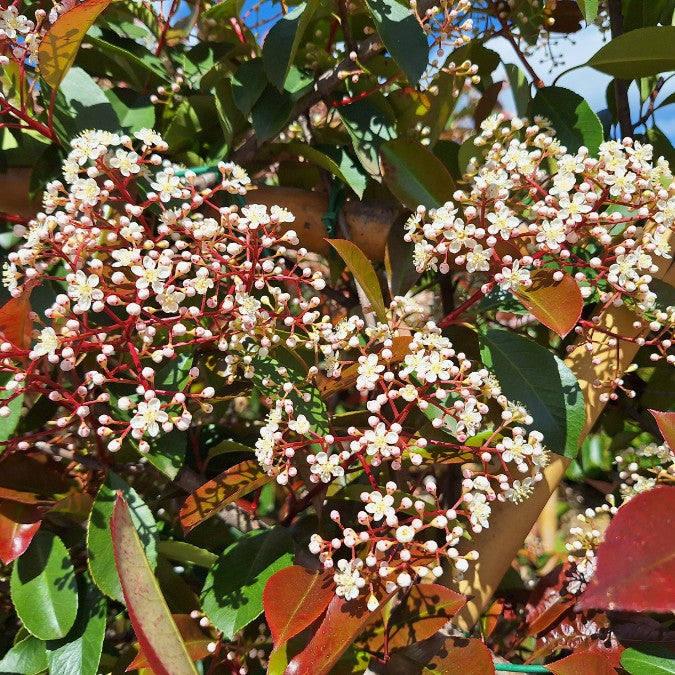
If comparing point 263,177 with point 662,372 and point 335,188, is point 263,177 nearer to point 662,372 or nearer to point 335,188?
point 335,188

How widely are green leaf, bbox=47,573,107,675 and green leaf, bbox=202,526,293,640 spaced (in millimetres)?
174

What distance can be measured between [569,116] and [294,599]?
89cm

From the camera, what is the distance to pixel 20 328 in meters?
0.83

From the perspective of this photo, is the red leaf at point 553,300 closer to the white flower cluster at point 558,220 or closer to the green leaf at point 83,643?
the white flower cluster at point 558,220

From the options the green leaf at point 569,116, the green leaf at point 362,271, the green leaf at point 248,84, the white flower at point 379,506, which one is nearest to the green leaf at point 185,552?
the white flower at point 379,506

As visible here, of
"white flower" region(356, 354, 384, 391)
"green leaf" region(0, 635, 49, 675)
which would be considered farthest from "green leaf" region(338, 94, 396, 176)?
"green leaf" region(0, 635, 49, 675)

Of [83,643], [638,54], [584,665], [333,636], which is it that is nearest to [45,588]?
[83,643]

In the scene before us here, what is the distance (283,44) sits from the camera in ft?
3.18

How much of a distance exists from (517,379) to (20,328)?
2.19ft

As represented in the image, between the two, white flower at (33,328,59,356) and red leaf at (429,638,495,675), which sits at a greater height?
white flower at (33,328,59,356)

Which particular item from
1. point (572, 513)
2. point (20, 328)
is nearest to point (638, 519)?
point (20, 328)

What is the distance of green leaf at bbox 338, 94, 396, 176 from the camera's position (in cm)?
105

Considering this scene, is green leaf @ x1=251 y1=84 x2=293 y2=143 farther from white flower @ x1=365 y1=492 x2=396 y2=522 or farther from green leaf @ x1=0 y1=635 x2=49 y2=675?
green leaf @ x1=0 y1=635 x2=49 y2=675

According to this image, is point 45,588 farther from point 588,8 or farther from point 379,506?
point 588,8
